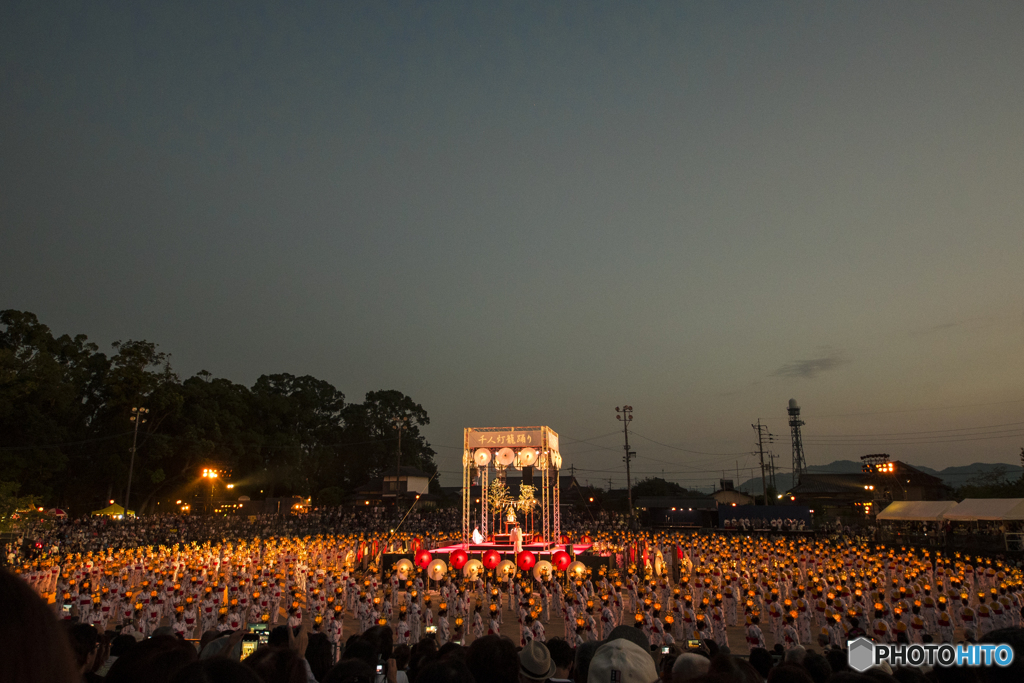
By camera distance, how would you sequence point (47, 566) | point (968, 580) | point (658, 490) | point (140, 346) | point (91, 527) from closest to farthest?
point (968, 580)
point (47, 566)
point (91, 527)
point (140, 346)
point (658, 490)

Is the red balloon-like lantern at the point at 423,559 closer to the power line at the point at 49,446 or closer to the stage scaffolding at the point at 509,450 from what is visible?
the stage scaffolding at the point at 509,450

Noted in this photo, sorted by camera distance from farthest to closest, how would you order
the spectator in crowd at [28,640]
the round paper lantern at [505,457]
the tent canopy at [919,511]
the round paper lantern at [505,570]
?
the tent canopy at [919,511]
the round paper lantern at [505,457]
the round paper lantern at [505,570]
the spectator in crowd at [28,640]

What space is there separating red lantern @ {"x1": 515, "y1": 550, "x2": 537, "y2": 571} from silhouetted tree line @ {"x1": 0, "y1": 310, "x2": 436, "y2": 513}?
24913 mm

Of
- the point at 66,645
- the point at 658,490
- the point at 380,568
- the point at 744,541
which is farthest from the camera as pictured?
the point at 658,490

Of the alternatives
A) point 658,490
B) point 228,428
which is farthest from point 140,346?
point 658,490

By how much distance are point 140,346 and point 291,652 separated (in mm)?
38214

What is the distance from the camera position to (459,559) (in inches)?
816

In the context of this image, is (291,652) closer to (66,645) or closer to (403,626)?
(66,645)

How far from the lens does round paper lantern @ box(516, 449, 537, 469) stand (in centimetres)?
2358

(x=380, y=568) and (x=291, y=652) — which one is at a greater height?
(x=291, y=652)

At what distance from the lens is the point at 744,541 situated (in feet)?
99.1

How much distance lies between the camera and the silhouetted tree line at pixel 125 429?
101 ft

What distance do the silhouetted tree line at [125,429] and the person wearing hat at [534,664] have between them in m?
34.0

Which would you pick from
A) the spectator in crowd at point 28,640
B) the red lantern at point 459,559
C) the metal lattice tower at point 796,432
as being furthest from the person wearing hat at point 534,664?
the metal lattice tower at point 796,432
